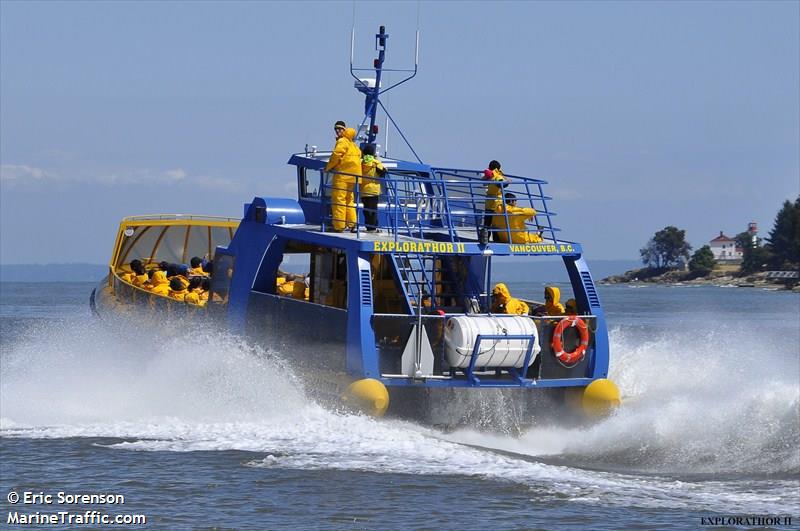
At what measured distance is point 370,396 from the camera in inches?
565

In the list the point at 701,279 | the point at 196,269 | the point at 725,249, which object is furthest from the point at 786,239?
the point at 196,269

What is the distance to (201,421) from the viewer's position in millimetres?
15844

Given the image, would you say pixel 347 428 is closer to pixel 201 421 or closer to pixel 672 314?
pixel 201 421

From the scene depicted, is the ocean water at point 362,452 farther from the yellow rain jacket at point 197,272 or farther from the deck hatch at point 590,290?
the yellow rain jacket at point 197,272

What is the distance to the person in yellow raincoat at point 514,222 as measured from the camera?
15969 millimetres

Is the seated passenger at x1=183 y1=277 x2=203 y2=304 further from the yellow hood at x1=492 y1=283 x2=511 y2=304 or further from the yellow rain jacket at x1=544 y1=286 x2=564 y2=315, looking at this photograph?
the yellow rain jacket at x1=544 y1=286 x2=564 y2=315

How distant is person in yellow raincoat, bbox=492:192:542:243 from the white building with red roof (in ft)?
548

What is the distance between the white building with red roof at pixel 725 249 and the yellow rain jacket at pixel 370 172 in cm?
16725

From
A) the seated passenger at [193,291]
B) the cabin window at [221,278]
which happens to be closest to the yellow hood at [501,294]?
the cabin window at [221,278]

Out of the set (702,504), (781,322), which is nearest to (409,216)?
(702,504)

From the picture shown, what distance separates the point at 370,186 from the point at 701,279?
13606 cm

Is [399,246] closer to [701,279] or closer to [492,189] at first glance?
[492,189]

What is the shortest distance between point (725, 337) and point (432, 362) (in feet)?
78.0

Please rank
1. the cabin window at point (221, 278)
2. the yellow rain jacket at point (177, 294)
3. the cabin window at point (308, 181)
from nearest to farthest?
the cabin window at point (221, 278), the cabin window at point (308, 181), the yellow rain jacket at point (177, 294)
